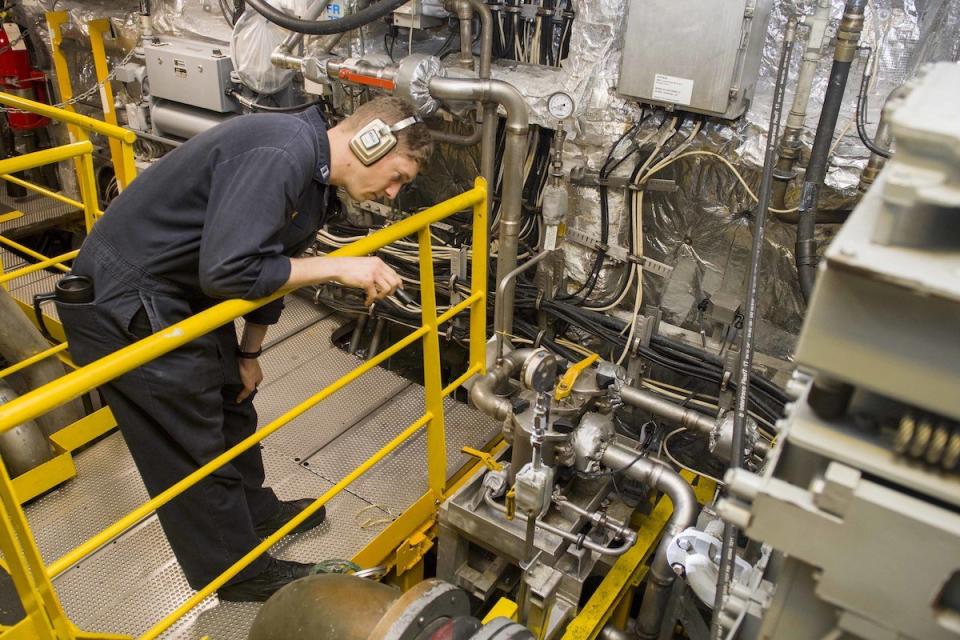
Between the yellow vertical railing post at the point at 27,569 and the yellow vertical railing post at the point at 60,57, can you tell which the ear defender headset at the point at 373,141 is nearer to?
the yellow vertical railing post at the point at 27,569

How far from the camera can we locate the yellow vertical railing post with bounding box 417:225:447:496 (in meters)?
2.04

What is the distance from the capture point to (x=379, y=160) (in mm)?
1808

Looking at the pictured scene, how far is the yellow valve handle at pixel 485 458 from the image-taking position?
2.47m

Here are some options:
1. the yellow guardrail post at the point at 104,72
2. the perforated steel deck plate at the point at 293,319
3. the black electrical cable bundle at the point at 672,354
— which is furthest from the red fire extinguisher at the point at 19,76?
the black electrical cable bundle at the point at 672,354

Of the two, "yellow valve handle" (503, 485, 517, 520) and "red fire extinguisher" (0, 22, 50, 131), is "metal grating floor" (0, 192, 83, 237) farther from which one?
"yellow valve handle" (503, 485, 517, 520)

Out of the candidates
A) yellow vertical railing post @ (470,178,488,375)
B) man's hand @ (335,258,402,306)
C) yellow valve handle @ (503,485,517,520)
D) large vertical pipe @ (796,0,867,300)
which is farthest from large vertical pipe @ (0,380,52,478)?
large vertical pipe @ (796,0,867,300)

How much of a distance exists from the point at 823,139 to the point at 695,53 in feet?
1.64

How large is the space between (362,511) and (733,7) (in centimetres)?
207

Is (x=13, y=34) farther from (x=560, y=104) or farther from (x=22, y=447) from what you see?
(x=560, y=104)

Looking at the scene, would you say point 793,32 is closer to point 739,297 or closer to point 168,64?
point 739,297

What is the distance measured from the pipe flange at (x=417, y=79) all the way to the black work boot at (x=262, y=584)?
63.1 inches

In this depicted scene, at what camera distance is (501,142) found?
3.08m

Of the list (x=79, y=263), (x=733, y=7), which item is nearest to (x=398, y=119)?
(x=79, y=263)

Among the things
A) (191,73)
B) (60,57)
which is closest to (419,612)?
(191,73)
